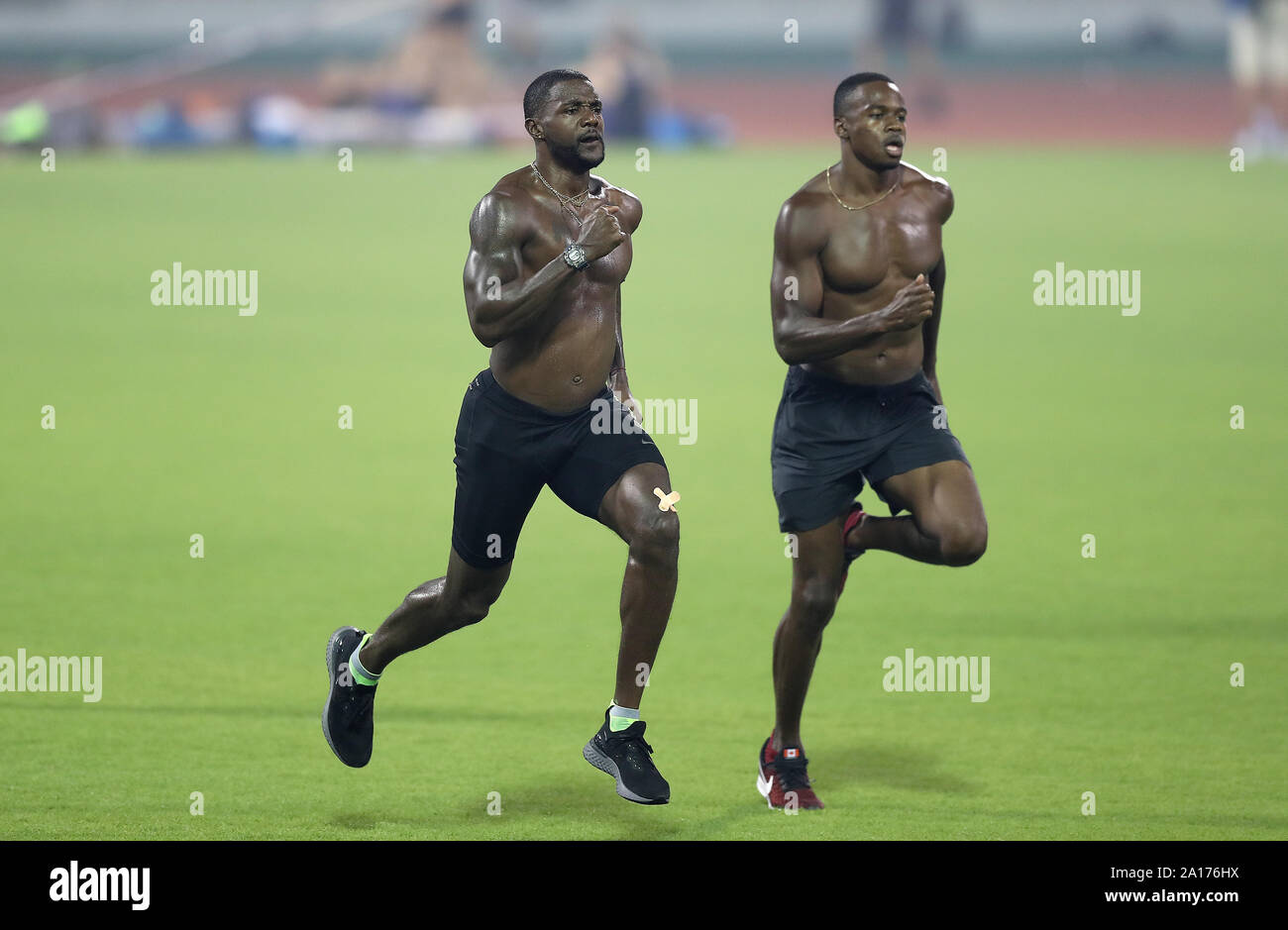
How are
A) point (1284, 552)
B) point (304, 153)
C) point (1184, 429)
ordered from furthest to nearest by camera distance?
point (304, 153)
point (1184, 429)
point (1284, 552)

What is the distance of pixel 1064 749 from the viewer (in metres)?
7.80

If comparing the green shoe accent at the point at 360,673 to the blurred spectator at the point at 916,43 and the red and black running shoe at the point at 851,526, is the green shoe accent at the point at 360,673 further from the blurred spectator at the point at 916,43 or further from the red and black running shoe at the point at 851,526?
the blurred spectator at the point at 916,43

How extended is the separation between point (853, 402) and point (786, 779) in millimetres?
1469

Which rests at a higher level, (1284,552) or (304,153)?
(304,153)

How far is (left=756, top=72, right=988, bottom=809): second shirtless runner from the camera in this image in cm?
695

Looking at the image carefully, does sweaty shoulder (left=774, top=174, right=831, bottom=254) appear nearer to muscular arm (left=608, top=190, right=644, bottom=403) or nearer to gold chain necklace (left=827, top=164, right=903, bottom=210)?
gold chain necklace (left=827, top=164, right=903, bottom=210)

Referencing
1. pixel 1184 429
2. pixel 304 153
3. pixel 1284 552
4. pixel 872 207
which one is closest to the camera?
pixel 872 207

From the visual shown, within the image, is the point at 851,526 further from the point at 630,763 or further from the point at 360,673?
the point at 360,673

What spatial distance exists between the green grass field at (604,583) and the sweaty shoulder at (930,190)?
2.26m

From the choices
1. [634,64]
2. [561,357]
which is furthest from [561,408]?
[634,64]

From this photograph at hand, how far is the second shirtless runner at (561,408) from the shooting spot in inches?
257

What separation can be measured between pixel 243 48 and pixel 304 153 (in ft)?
48.1
